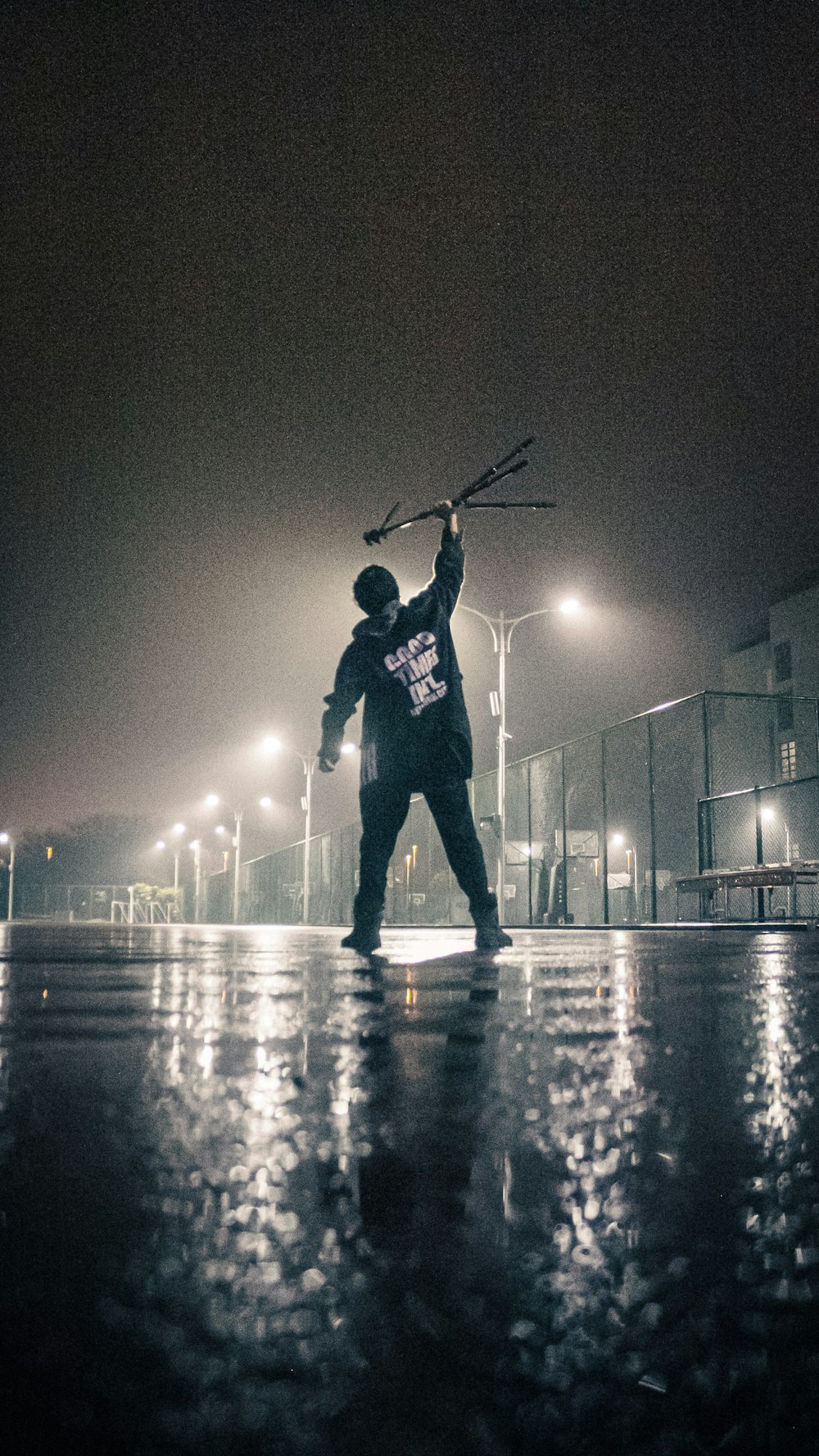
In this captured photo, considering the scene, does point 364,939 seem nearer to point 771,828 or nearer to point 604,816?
point 604,816

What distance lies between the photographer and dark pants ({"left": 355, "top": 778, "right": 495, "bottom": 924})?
541 cm

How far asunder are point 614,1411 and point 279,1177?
205 mm

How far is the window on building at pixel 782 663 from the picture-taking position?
51.0 metres

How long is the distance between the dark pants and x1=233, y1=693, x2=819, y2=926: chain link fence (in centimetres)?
1639

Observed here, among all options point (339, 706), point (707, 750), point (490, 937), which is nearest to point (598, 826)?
point (707, 750)

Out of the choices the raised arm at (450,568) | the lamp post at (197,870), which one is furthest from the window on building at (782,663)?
the raised arm at (450,568)

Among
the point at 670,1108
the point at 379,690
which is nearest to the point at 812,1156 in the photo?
the point at 670,1108

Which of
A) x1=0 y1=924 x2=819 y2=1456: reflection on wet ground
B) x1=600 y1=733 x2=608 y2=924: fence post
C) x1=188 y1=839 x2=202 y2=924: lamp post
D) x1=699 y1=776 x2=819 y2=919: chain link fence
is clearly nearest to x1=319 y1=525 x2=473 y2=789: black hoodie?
x1=0 y1=924 x2=819 y2=1456: reflection on wet ground

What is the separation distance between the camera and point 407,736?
17.7 feet

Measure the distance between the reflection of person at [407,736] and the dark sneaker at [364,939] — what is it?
0.23 m

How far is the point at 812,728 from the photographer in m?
40.9

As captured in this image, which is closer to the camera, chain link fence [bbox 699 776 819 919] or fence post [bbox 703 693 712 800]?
fence post [bbox 703 693 712 800]

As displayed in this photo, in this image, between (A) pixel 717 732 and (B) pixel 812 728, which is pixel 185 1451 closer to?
(B) pixel 812 728

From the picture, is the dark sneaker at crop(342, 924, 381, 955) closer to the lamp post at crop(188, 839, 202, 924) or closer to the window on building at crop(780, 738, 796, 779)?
the window on building at crop(780, 738, 796, 779)
